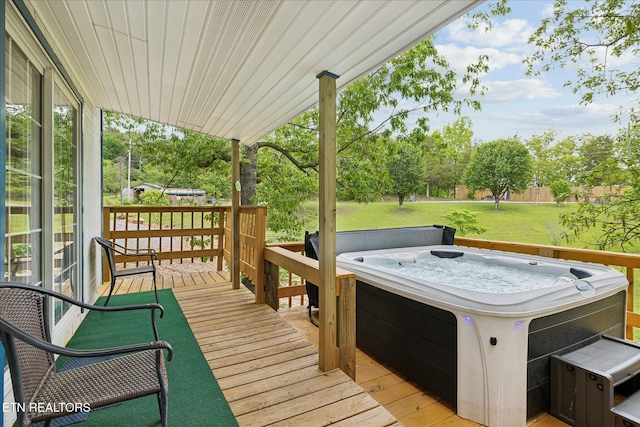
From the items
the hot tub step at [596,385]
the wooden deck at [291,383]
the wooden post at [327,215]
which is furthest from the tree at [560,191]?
the wooden post at [327,215]

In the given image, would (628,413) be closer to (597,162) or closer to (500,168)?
(597,162)

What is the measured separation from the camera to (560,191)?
5.91 m

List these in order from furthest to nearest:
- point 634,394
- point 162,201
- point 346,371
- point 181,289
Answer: point 162,201, point 181,289, point 346,371, point 634,394

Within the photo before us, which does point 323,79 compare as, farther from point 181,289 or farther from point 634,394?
point 181,289

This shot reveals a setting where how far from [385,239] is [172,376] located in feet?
9.61

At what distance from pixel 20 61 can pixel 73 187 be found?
1552 mm

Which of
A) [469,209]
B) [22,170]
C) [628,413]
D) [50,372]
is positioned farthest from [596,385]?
[469,209]

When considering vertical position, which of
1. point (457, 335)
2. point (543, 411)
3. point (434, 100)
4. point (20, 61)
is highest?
point (434, 100)

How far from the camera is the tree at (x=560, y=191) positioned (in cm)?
558

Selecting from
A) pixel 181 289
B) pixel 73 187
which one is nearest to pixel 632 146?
Answer: pixel 181 289

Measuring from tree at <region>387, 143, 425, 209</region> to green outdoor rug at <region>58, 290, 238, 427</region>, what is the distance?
529 cm

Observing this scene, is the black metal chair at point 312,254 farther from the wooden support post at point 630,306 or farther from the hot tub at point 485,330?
the wooden support post at point 630,306

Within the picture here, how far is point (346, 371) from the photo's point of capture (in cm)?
227

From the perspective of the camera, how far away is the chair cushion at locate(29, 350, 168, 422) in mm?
1142
